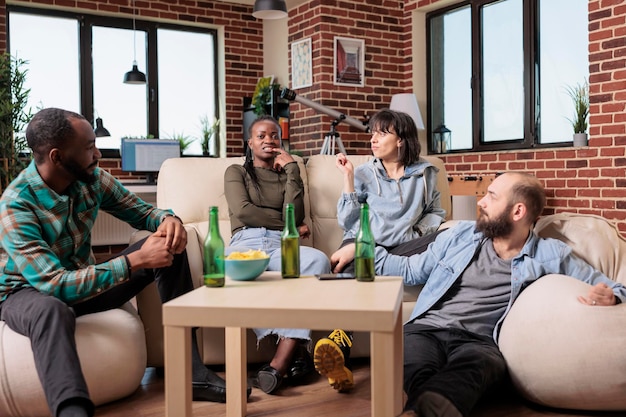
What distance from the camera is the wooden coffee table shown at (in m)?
1.50

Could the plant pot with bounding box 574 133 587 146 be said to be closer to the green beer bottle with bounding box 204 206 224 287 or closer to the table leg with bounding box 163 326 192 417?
the green beer bottle with bounding box 204 206 224 287

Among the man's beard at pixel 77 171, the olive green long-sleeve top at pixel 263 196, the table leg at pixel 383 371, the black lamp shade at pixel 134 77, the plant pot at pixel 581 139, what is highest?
the black lamp shade at pixel 134 77

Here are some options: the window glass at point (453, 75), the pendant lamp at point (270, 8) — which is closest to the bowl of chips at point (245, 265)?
the pendant lamp at point (270, 8)

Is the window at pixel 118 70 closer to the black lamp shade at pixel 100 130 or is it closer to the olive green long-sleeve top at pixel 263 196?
the black lamp shade at pixel 100 130

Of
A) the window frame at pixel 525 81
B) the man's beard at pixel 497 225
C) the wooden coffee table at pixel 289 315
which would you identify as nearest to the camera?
the wooden coffee table at pixel 289 315

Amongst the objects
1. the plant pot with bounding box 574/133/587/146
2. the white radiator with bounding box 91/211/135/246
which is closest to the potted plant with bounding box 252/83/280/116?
the white radiator with bounding box 91/211/135/246

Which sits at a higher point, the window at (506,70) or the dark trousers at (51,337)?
the window at (506,70)

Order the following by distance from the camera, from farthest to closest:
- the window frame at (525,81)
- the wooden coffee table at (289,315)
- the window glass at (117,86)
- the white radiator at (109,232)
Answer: the window glass at (117,86), the white radiator at (109,232), the window frame at (525,81), the wooden coffee table at (289,315)

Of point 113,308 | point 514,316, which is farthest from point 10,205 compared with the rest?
point 514,316

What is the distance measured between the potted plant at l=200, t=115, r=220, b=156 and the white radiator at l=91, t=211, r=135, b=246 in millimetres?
1367

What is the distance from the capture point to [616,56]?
14.2 ft

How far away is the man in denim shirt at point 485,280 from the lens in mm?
2084

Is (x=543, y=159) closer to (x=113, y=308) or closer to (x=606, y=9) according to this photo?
(x=606, y=9)

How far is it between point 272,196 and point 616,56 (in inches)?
106
